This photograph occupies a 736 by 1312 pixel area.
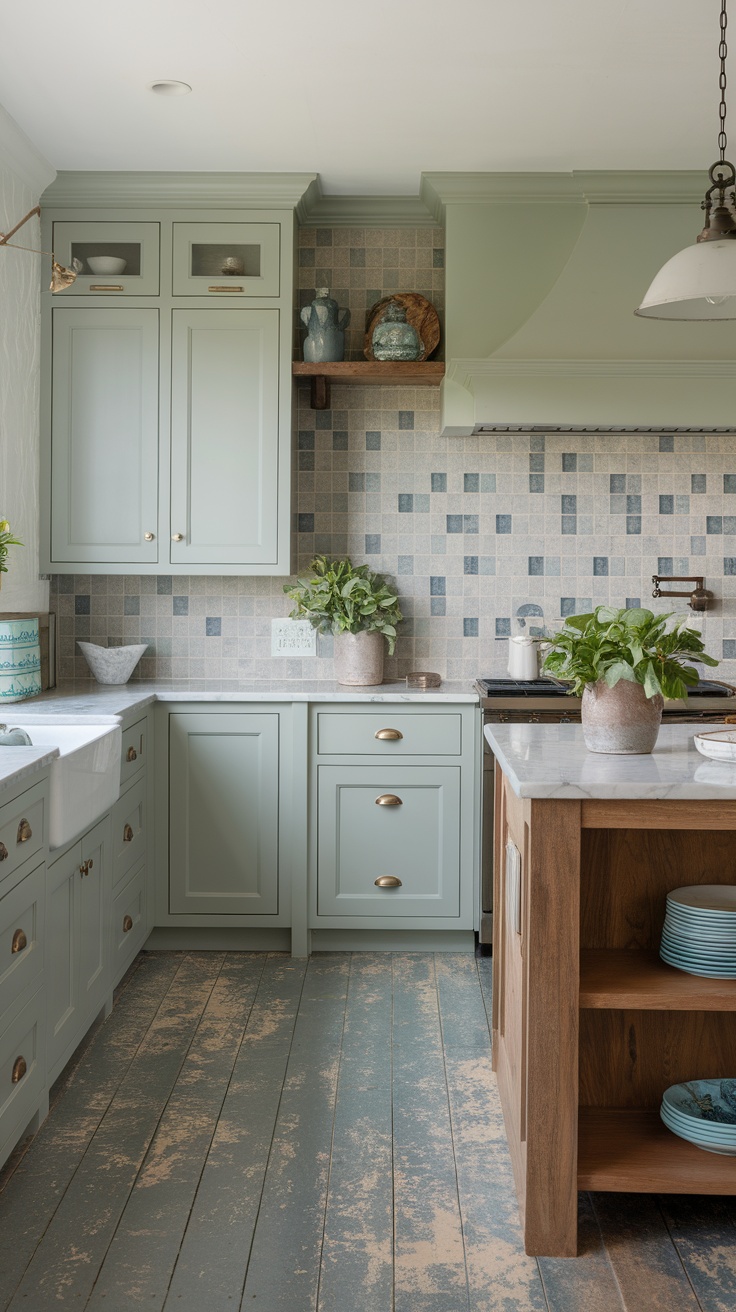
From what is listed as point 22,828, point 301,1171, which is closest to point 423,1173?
point 301,1171

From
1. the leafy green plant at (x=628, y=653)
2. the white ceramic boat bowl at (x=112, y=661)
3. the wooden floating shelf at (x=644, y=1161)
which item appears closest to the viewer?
the wooden floating shelf at (x=644, y=1161)

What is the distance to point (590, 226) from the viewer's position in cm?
369

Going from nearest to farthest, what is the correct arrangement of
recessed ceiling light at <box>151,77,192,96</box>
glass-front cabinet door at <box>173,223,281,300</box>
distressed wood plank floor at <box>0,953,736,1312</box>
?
distressed wood plank floor at <box>0,953,736,1312</box> < recessed ceiling light at <box>151,77,192,96</box> < glass-front cabinet door at <box>173,223,281,300</box>

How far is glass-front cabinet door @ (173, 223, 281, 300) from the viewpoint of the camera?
3764mm

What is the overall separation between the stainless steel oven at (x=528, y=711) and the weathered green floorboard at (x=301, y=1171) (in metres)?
0.62

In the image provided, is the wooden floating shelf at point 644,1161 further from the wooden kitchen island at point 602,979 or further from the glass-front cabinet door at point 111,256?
the glass-front cabinet door at point 111,256

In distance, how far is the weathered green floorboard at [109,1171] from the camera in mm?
1897

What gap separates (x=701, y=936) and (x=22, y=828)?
1363 millimetres

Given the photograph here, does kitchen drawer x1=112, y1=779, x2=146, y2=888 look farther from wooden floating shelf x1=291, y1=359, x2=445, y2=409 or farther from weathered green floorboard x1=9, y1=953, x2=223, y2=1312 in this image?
wooden floating shelf x1=291, y1=359, x2=445, y2=409

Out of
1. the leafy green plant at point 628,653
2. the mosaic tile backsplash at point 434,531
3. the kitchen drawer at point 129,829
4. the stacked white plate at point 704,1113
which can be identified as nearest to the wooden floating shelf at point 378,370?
the mosaic tile backsplash at point 434,531

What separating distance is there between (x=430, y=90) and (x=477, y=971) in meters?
2.66

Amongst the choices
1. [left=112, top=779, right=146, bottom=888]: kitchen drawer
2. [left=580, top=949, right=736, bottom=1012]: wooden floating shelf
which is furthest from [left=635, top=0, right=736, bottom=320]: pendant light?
[left=112, top=779, right=146, bottom=888]: kitchen drawer

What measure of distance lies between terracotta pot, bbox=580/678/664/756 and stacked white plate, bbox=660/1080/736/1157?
2.22ft

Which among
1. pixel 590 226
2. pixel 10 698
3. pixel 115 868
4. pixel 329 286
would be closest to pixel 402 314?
pixel 329 286
